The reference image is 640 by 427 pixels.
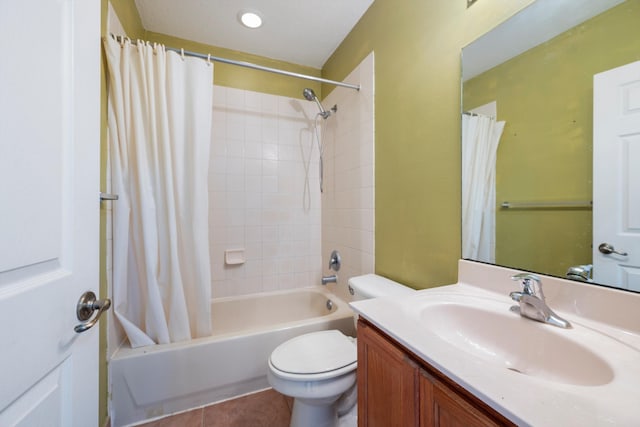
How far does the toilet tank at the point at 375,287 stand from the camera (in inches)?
47.1

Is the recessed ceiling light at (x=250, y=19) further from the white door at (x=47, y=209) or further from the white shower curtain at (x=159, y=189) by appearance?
the white door at (x=47, y=209)

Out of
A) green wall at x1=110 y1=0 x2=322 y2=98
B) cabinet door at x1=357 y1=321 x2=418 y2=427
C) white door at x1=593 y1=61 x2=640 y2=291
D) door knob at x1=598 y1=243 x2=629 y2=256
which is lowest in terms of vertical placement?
cabinet door at x1=357 y1=321 x2=418 y2=427

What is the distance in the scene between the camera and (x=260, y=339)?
1.42 m

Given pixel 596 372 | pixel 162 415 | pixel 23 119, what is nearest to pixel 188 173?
pixel 23 119

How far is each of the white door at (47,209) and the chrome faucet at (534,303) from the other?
3.53 ft

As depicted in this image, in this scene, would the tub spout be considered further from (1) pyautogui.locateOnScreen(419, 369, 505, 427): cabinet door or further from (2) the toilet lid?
(1) pyautogui.locateOnScreen(419, 369, 505, 427): cabinet door

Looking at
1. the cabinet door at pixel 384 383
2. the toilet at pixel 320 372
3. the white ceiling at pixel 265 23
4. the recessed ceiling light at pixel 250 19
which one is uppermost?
the white ceiling at pixel 265 23

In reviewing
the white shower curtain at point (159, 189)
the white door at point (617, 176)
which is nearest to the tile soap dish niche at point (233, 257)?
the white shower curtain at point (159, 189)

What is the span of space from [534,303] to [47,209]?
1.16 m

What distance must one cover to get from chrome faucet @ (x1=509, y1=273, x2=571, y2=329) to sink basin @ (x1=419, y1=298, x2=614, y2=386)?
0.02 meters

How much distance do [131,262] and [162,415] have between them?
0.85 meters

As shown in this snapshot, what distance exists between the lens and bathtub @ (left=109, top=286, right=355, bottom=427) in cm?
122

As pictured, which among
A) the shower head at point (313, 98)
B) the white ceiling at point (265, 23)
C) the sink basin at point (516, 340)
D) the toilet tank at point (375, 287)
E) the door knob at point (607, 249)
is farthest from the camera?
the shower head at point (313, 98)

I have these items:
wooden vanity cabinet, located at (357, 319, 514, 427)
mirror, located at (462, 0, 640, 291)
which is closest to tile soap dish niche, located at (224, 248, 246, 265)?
wooden vanity cabinet, located at (357, 319, 514, 427)
